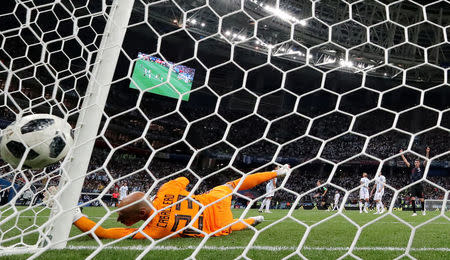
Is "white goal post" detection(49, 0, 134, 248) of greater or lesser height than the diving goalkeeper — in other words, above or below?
above

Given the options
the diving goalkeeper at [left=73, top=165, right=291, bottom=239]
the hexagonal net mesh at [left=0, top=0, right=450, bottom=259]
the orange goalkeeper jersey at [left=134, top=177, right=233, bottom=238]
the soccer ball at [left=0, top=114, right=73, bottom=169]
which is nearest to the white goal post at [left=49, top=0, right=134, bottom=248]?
the soccer ball at [left=0, top=114, right=73, bottom=169]

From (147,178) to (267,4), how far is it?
10130 mm

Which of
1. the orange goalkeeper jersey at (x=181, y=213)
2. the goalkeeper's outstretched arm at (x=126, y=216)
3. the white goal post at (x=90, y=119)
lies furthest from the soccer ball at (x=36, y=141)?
the orange goalkeeper jersey at (x=181, y=213)

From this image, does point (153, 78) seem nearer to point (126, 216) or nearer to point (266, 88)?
point (266, 88)

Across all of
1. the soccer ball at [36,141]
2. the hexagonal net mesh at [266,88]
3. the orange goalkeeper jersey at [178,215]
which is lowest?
the hexagonal net mesh at [266,88]

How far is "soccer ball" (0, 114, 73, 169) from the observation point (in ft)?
6.40

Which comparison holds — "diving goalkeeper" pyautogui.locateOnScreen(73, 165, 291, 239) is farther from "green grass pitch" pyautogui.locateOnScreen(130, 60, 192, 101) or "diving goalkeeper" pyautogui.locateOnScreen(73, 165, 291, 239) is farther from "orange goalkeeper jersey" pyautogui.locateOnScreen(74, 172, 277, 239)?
"green grass pitch" pyautogui.locateOnScreen(130, 60, 192, 101)

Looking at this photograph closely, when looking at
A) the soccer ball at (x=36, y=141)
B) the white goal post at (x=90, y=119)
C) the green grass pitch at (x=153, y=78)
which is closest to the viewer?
the white goal post at (x=90, y=119)

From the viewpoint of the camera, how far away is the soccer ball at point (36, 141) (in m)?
1.95

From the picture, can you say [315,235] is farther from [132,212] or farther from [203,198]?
[132,212]

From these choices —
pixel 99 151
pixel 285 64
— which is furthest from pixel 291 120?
pixel 99 151

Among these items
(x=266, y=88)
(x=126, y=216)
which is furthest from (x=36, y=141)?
(x=266, y=88)

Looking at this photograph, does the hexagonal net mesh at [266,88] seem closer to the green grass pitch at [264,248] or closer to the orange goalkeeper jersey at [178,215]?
the green grass pitch at [264,248]

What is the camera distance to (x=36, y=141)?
196cm
